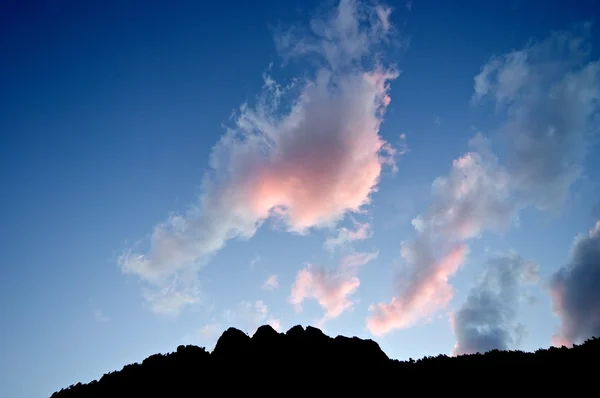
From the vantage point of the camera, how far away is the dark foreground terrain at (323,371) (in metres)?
23.3

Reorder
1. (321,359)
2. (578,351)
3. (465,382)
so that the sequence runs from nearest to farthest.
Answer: (465,382) < (578,351) < (321,359)

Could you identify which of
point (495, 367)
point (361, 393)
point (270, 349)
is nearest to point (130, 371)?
point (270, 349)

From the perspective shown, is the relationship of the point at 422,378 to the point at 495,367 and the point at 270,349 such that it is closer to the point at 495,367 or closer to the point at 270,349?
the point at 495,367

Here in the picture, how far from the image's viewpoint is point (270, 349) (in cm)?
3033

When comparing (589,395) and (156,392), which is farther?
(156,392)

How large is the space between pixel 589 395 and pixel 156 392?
97.1 ft

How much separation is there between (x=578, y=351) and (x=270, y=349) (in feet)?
84.4

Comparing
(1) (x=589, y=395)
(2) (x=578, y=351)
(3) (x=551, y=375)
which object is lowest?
(1) (x=589, y=395)

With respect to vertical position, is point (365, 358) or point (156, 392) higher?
point (365, 358)

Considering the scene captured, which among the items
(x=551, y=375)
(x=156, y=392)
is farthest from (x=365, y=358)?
(x=156, y=392)

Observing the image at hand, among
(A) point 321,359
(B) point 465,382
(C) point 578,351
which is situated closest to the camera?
(B) point 465,382

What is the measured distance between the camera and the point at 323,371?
1088 inches

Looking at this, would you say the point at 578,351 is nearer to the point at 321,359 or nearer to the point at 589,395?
Answer: the point at 589,395

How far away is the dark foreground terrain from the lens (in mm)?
23297
